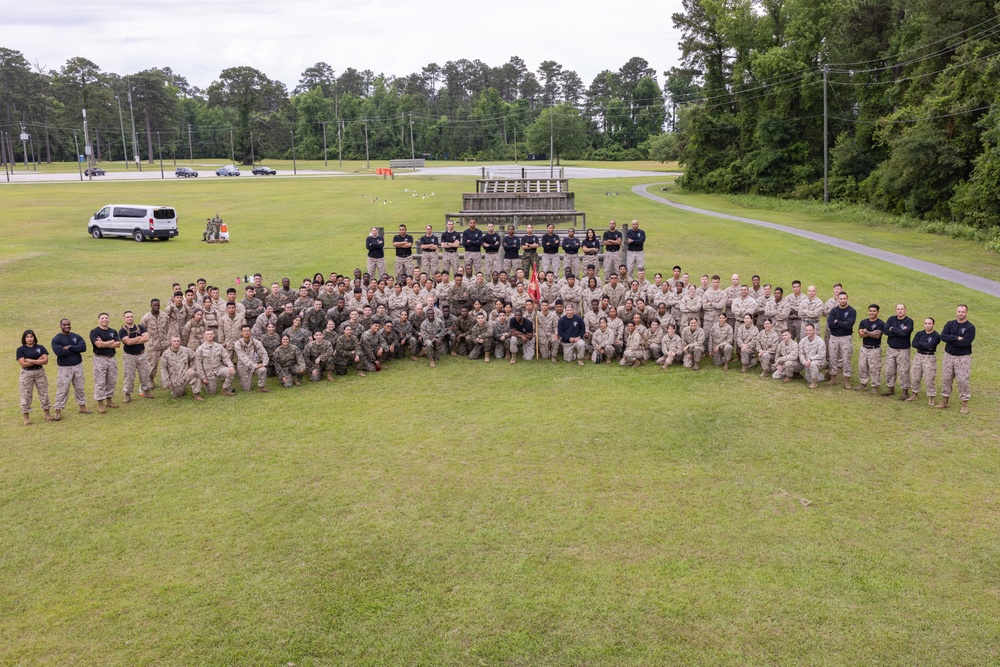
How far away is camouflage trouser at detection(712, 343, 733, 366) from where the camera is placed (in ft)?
55.2

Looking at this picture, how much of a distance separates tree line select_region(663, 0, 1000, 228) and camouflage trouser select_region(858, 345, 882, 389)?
21348 mm

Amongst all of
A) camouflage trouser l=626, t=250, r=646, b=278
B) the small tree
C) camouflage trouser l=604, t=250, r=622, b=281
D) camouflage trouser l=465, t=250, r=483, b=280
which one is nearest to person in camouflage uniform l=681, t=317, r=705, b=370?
camouflage trouser l=626, t=250, r=646, b=278

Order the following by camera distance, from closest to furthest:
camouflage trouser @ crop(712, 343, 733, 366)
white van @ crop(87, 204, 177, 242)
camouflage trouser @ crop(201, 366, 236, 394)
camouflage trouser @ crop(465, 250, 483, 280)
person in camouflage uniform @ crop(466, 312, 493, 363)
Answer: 1. camouflage trouser @ crop(201, 366, 236, 394)
2. camouflage trouser @ crop(712, 343, 733, 366)
3. person in camouflage uniform @ crop(466, 312, 493, 363)
4. camouflage trouser @ crop(465, 250, 483, 280)
5. white van @ crop(87, 204, 177, 242)

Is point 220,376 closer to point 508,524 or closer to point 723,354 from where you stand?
point 508,524

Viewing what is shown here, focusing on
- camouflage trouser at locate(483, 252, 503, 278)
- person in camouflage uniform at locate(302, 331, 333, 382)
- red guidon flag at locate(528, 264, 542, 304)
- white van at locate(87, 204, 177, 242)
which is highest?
white van at locate(87, 204, 177, 242)

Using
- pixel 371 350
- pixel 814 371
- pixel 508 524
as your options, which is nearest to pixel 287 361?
pixel 371 350

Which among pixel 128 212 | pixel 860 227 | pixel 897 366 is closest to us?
pixel 897 366

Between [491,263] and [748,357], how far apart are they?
10307mm

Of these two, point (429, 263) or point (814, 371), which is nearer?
point (814, 371)

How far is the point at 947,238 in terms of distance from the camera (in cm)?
3594

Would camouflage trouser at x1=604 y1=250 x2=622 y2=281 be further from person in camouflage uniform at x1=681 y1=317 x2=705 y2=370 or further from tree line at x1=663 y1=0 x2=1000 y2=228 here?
tree line at x1=663 y1=0 x2=1000 y2=228

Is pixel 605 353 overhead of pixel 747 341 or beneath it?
beneath

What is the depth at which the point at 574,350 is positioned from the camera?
1761cm

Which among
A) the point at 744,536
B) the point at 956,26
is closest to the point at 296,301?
the point at 744,536
